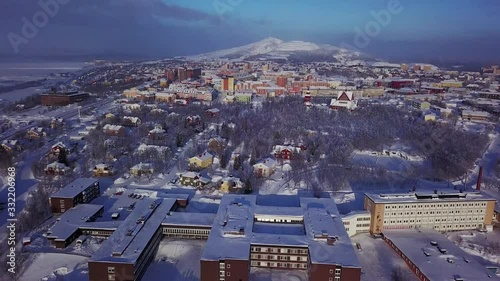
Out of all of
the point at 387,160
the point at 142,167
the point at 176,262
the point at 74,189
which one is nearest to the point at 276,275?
the point at 176,262

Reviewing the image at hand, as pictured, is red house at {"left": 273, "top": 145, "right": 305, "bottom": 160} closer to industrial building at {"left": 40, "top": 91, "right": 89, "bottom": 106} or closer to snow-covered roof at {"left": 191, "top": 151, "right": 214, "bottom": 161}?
snow-covered roof at {"left": 191, "top": 151, "right": 214, "bottom": 161}

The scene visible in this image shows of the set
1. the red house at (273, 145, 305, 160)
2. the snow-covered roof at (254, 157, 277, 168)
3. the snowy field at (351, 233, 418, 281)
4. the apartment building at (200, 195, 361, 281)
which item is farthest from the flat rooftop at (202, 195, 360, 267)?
the red house at (273, 145, 305, 160)

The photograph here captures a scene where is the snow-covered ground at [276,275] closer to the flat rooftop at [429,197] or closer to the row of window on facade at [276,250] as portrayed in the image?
the row of window on facade at [276,250]

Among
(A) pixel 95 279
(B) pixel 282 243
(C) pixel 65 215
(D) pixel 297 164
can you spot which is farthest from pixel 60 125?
(B) pixel 282 243

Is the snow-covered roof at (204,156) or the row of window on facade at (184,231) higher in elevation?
the snow-covered roof at (204,156)

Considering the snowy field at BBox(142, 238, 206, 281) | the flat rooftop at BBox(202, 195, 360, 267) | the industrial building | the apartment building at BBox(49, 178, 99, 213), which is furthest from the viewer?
the industrial building

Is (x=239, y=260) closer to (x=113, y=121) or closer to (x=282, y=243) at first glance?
(x=282, y=243)

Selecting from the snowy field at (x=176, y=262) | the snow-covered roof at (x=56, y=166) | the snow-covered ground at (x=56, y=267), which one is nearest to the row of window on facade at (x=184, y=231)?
the snowy field at (x=176, y=262)
